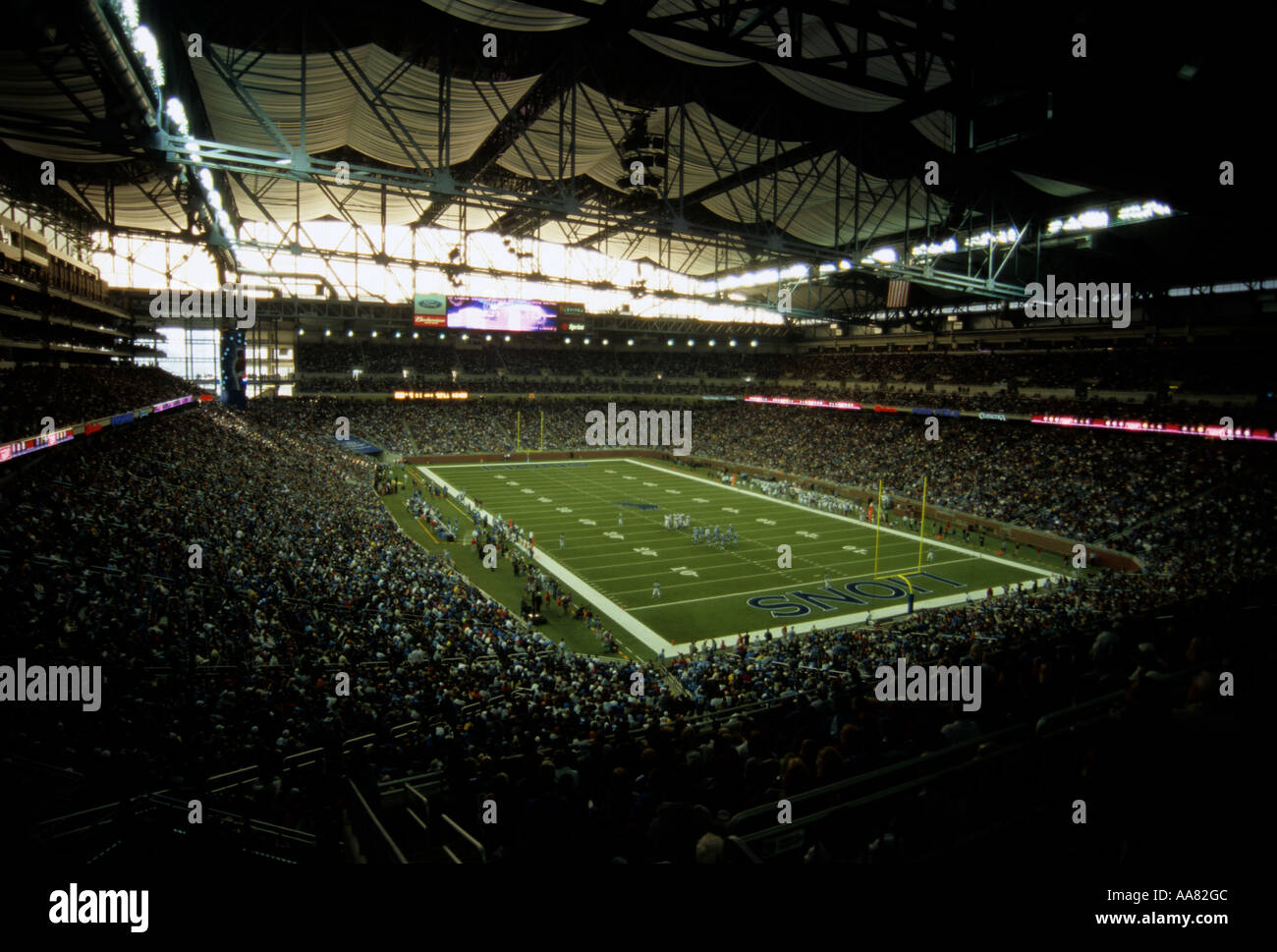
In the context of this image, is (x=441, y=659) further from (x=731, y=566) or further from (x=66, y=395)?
(x=66, y=395)

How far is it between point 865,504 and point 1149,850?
127 feet

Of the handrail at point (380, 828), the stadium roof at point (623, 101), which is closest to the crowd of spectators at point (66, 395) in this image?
the stadium roof at point (623, 101)

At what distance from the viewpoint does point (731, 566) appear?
92.7 ft

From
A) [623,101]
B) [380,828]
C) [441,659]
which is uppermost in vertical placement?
[623,101]

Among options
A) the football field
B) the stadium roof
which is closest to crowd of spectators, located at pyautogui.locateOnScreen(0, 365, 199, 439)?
the stadium roof

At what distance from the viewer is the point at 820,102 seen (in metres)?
18.1

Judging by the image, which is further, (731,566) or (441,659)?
(731,566)

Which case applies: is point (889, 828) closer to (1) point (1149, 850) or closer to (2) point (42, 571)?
(1) point (1149, 850)

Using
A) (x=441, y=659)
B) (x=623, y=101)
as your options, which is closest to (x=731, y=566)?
(x=441, y=659)

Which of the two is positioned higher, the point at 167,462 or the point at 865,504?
the point at 167,462

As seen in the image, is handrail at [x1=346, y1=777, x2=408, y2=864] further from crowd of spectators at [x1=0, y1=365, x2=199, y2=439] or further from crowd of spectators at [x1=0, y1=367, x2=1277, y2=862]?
crowd of spectators at [x1=0, y1=365, x2=199, y2=439]

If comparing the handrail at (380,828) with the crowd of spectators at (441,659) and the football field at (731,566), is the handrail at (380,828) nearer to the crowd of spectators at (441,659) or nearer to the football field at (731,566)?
the crowd of spectators at (441,659)
